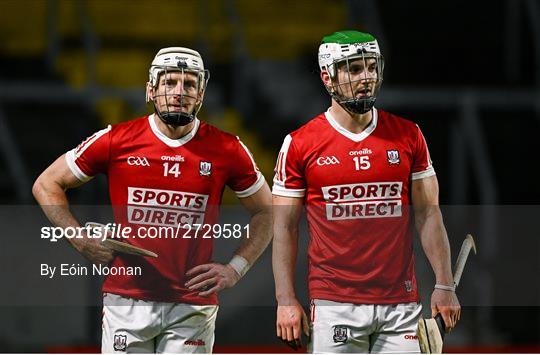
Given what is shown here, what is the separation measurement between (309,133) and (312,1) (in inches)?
261

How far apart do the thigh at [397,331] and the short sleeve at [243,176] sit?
768 millimetres

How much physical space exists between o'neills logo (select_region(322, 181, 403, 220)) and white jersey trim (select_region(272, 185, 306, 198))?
0.33 feet

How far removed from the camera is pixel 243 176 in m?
6.46

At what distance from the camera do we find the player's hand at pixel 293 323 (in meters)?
6.23

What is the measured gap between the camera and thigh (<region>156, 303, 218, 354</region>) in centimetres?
633

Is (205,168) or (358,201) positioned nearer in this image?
(358,201)

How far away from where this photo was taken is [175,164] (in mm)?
6367

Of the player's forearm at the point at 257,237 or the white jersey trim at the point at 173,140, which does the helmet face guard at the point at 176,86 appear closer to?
the white jersey trim at the point at 173,140

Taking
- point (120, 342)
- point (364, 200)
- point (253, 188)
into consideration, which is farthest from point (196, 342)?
point (364, 200)

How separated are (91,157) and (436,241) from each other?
4.98 feet

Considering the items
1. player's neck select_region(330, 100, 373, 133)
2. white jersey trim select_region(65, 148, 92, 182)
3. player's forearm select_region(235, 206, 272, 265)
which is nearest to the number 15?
player's neck select_region(330, 100, 373, 133)

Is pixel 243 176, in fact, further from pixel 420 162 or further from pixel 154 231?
pixel 420 162

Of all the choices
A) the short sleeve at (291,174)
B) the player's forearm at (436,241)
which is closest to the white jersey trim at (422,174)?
the player's forearm at (436,241)

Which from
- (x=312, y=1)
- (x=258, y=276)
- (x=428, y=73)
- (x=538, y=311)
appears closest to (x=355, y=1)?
(x=428, y=73)
